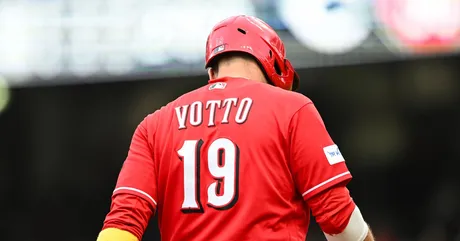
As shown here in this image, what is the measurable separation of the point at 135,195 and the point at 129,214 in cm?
8

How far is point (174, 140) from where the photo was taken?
3.02m

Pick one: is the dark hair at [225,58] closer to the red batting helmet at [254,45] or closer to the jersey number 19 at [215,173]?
the red batting helmet at [254,45]

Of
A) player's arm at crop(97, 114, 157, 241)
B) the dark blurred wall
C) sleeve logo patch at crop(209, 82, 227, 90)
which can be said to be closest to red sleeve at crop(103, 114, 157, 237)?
player's arm at crop(97, 114, 157, 241)

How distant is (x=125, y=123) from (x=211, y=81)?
950cm

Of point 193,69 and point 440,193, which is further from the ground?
point 193,69

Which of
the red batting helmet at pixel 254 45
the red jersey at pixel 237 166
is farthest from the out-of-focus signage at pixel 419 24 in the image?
the red jersey at pixel 237 166

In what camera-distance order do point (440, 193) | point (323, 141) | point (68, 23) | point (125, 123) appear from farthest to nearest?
point (125, 123) < point (440, 193) < point (68, 23) < point (323, 141)

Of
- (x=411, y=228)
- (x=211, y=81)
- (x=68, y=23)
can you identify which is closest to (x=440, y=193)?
(x=411, y=228)

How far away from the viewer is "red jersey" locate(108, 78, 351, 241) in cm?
285

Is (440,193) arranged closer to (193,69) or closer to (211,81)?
(193,69)

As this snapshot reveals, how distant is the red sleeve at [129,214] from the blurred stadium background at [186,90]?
7324 millimetres

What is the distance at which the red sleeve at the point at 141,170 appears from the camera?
297cm

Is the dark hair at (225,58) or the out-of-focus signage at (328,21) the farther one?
the out-of-focus signage at (328,21)

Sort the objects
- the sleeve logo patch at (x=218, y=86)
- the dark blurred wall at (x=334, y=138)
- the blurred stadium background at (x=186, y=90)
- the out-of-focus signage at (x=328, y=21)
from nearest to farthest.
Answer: the sleeve logo patch at (x=218, y=86)
the out-of-focus signage at (x=328, y=21)
the blurred stadium background at (x=186, y=90)
the dark blurred wall at (x=334, y=138)
